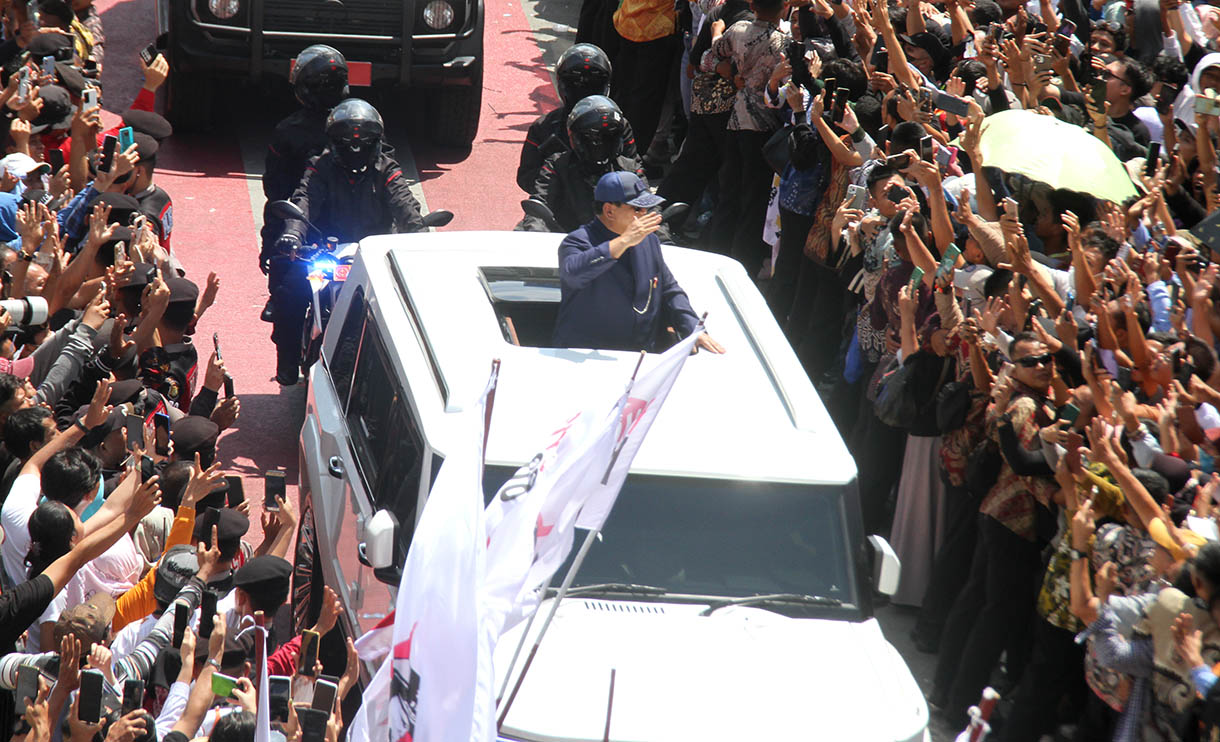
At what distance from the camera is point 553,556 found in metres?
4.58

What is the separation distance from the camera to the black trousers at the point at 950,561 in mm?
7688

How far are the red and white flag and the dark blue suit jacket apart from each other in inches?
79.8

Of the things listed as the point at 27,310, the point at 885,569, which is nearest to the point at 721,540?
the point at 885,569

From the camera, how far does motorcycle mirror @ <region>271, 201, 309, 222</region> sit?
912 centimetres

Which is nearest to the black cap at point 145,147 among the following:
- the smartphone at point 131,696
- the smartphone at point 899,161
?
the smartphone at point 899,161

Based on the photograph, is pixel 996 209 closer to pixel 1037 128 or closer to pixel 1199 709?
pixel 1037 128

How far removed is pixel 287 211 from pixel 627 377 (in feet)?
11.9

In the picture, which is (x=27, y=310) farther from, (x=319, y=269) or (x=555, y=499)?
(x=555, y=499)

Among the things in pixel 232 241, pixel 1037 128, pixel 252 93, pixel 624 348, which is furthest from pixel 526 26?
pixel 624 348

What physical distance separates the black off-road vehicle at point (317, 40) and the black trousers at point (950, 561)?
7274mm

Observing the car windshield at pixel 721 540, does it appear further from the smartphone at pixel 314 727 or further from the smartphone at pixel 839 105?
the smartphone at pixel 839 105

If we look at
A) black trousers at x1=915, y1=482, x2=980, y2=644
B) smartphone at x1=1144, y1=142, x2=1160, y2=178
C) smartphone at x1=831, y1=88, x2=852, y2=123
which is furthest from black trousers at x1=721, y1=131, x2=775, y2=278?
black trousers at x1=915, y1=482, x2=980, y2=644

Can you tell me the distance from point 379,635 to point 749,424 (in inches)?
70.8

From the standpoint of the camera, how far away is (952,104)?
29.3 feet
